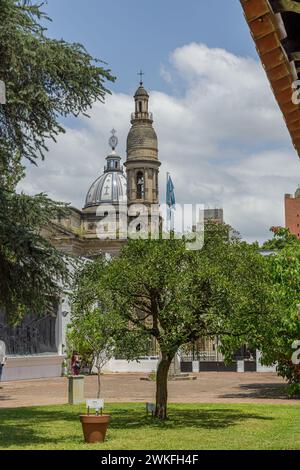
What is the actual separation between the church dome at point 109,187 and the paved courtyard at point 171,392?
43.1 m

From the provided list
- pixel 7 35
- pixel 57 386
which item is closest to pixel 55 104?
pixel 7 35

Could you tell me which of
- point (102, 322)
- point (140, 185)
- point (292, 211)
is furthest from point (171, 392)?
point (140, 185)

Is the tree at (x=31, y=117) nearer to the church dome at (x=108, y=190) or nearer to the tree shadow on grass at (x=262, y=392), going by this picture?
the tree shadow on grass at (x=262, y=392)

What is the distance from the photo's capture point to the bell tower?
221ft

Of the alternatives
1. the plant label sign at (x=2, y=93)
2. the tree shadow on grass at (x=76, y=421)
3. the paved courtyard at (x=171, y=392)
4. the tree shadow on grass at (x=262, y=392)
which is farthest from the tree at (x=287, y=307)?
the plant label sign at (x=2, y=93)

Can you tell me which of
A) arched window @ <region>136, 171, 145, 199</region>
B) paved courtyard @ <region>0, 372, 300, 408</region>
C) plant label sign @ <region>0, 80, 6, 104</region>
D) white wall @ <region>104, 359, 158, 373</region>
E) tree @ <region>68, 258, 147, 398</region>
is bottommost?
paved courtyard @ <region>0, 372, 300, 408</region>

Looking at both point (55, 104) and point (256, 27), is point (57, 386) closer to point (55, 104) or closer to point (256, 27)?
point (55, 104)

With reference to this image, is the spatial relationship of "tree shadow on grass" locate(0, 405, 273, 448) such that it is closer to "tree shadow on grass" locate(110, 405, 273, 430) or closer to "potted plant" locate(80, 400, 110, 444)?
"tree shadow on grass" locate(110, 405, 273, 430)

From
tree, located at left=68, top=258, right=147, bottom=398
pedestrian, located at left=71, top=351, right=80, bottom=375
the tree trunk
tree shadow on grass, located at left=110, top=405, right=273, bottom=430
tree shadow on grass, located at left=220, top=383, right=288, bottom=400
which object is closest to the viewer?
tree shadow on grass, located at left=110, top=405, right=273, bottom=430

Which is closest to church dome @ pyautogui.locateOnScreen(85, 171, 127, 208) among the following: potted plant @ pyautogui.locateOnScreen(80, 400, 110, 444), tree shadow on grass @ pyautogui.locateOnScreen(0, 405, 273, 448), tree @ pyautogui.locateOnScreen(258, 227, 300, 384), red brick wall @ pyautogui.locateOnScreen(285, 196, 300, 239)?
red brick wall @ pyautogui.locateOnScreen(285, 196, 300, 239)

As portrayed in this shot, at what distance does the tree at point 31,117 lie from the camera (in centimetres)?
1413

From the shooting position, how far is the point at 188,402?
22.5 m

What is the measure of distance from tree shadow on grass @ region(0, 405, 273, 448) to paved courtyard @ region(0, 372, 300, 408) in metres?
3.06

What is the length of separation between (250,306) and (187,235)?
7.63ft
